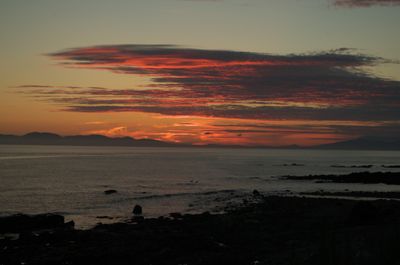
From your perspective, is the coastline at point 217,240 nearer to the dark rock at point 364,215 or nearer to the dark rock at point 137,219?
the dark rock at point 364,215

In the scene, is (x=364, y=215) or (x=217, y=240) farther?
(x=364, y=215)

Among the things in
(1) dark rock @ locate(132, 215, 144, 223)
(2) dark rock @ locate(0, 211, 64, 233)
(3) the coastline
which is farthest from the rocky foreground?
(1) dark rock @ locate(132, 215, 144, 223)

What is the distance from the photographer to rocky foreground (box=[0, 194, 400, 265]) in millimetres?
19969

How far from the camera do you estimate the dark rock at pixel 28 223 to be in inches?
1231

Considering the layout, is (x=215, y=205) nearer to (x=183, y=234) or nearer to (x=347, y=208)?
(x=347, y=208)

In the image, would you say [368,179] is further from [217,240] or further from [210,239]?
[217,240]

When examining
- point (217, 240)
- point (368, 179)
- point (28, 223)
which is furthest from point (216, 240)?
point (368, 179)

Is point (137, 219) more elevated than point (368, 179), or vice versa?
point (137, 219)

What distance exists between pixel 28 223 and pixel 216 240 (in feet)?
48.5

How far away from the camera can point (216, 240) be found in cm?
2553

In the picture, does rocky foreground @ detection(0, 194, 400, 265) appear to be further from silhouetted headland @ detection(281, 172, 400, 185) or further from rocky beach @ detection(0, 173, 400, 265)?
silhouetted headland @ detection(281, 172, 400, 185)

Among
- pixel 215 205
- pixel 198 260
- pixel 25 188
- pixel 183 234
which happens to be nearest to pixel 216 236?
pixel 183 234

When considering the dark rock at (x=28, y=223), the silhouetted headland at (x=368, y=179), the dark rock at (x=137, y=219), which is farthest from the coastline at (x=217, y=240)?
the silhouetted headland at (x=368, y=179)

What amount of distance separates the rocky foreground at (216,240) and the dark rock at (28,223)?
0.41 feet
